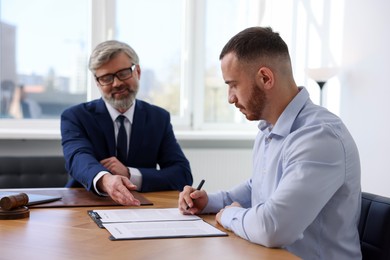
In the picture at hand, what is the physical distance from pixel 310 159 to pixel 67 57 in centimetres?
368

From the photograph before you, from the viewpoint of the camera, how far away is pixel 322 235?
5.54 ft

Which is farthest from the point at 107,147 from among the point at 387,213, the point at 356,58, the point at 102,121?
the point at 356,58

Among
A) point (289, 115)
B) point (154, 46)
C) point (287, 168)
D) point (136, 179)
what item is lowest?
point (136, 179)

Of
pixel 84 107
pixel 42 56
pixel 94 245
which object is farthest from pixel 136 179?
pixel 42 56

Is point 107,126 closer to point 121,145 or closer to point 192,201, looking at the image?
point 121,145

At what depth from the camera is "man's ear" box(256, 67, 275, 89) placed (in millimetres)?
1819

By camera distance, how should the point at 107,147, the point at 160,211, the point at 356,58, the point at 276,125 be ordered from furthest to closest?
the point at 356,58 < the point at 107,147 < the point at 160,211 < the point at 276,125

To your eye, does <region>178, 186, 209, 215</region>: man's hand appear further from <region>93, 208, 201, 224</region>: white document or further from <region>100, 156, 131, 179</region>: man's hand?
<region>100, 156, 131, 179</region>: man's hand

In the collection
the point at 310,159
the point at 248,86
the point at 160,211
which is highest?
the point at 248,86

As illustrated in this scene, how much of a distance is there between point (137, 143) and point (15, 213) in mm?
1032

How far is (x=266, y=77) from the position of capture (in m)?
1.83

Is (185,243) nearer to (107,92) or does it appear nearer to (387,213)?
(387,213)

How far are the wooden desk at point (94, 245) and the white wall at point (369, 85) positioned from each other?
2401 millimetres

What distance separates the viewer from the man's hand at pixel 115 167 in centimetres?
254
